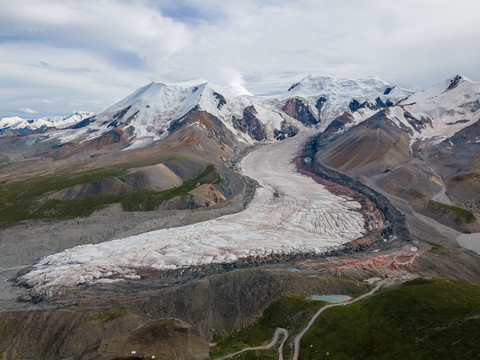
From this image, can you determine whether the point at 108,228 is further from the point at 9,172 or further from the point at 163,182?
the point at 9,172

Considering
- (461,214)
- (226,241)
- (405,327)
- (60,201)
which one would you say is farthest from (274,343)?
(60,201)

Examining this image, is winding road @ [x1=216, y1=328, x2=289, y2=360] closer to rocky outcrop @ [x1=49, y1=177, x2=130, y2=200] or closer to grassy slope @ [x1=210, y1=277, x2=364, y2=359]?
grassy slope @ [x1=210, y1=277, x2=364, y2=359]

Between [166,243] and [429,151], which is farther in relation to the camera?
[429,151]

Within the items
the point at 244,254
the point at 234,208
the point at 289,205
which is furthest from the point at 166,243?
the point at 289,205

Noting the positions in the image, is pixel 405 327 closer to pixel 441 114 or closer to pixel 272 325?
pixel 272 325

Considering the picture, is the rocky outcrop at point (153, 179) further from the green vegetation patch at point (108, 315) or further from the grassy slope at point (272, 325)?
the grassy slope at point (272, 325)

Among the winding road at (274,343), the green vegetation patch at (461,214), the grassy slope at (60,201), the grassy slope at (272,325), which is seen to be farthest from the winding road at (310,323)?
the grassy slope at (60,201)

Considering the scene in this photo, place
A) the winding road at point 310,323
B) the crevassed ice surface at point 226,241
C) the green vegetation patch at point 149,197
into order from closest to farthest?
the winding road at point 310,323 → the crevassed ice surface at point 226,241 → the green vegetation patch at point 149,197
